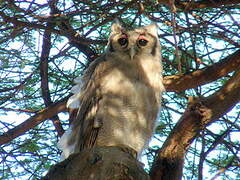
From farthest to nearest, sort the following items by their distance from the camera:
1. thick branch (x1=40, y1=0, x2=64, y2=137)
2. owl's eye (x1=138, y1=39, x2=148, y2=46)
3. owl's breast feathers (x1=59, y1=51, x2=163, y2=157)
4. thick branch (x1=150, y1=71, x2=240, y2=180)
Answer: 1. thick branch (x1=40, y1=0, x2=64, y2=137)
2. owl's eye (x1=138, y1=39, x2=148, y2=46)
3. owl's breast feathers (x1=59, y1=51, x2=163, y2=157)
4. thick branch (x1=150, y1=71, x2=240, y2=180)

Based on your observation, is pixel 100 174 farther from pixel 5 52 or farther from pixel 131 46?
pixel 5 52

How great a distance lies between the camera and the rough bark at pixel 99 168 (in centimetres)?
230

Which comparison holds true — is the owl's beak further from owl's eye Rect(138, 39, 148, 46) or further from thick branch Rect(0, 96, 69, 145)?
thick branch Rect(0, 96, 69, 145)

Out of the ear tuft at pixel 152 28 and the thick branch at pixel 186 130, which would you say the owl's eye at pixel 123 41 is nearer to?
the ear tuft at pixel 152 28

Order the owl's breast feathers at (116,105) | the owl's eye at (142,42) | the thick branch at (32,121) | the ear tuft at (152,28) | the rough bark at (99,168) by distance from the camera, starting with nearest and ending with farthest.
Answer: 1. the rough bark at (99,168)
2. the owl's breast feathers at (116,105)
3. the owl's eye at (142,42)
4. the ear tuft at (152,28)
5. the thick branch at (32,121)

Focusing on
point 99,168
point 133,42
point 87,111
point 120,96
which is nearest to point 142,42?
point 133,42

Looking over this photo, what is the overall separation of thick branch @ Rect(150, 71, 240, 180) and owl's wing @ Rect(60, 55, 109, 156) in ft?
4.03

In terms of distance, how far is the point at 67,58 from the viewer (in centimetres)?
557

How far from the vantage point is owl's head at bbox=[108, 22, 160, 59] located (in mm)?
4352

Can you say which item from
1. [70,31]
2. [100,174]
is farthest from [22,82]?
[100,174]

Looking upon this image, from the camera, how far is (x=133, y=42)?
14.3 feet

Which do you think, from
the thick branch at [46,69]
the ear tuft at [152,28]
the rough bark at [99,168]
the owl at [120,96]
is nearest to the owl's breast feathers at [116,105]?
the owl at [120,96]

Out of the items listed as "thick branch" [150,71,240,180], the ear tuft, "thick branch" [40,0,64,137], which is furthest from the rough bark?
"thick branch" [40,0,64,137]

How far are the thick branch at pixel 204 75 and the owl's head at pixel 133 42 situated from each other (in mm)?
375
